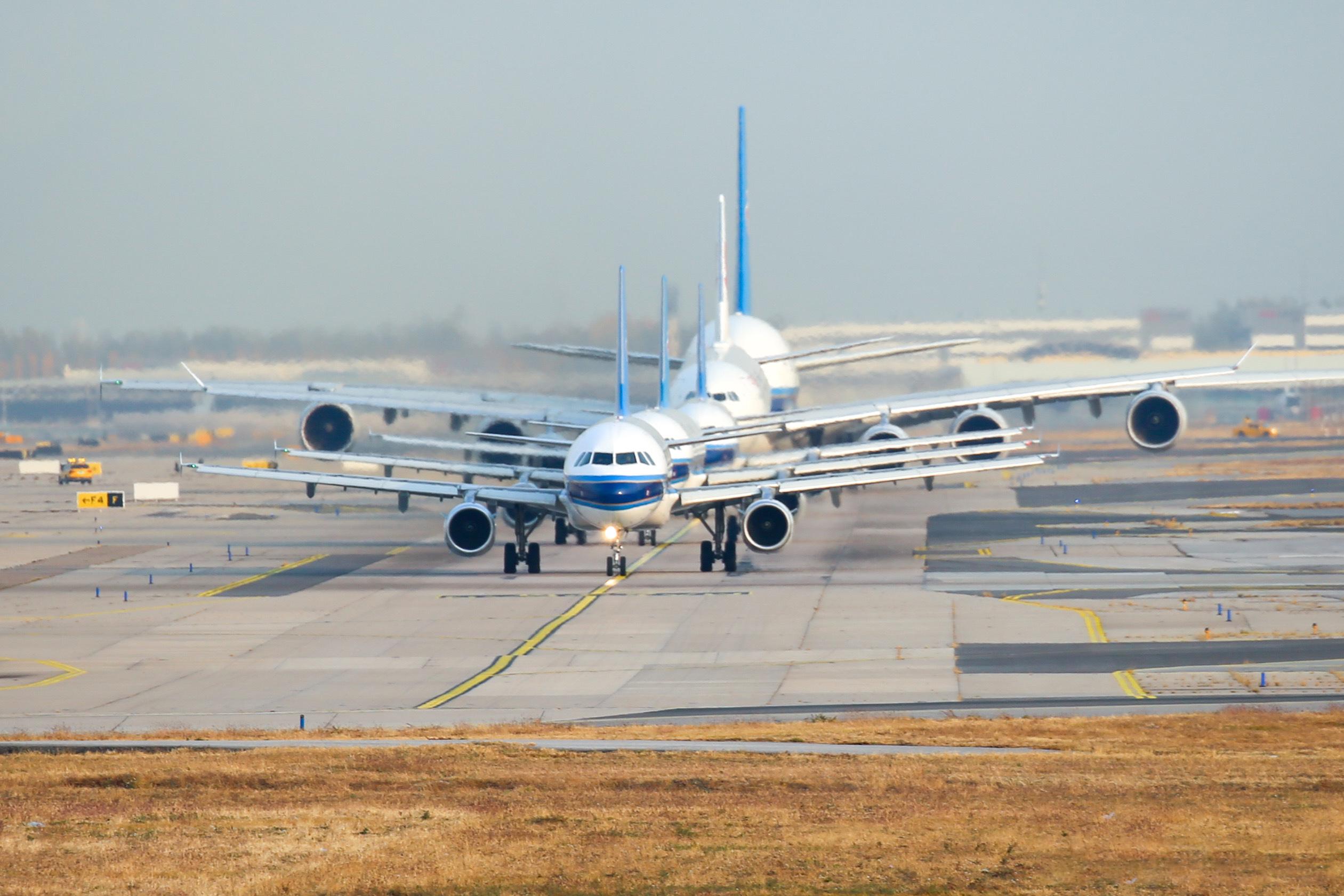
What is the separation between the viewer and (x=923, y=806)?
1936cm

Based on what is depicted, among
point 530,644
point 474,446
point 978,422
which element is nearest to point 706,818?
point 530,644

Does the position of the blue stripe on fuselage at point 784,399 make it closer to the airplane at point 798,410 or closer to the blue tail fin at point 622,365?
the airplane at point 798,410

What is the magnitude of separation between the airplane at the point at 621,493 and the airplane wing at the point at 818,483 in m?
0.03

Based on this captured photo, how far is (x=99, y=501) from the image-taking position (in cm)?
7581

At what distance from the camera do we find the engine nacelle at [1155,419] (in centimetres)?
5797

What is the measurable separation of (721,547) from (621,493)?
618 centimetres

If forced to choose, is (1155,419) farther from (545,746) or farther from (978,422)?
(545,746)

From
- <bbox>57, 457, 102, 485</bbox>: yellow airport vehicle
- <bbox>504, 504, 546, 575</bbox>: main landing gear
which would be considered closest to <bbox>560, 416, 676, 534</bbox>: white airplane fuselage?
<bbox>504, 504, 546, 575</bbox>: main landing gear

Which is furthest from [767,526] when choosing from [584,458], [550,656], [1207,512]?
[1207,512]

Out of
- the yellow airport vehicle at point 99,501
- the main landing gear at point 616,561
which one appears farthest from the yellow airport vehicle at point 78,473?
the main landing gear at point 616,561

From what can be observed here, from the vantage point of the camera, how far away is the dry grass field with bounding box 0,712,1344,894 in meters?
16.5

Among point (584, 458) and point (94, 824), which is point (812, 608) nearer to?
point (584, 458)

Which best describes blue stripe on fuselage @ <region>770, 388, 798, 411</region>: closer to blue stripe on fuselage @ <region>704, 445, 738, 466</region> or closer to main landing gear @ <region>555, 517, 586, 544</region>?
blue stripe on fuselage @ <region>704, 445, 738, 466</region>

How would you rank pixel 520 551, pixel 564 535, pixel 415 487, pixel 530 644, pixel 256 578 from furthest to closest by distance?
pixel 564 535 → pixel 520 551 → pixel 256 578 → pixel 415 487 → pixel 530 644
